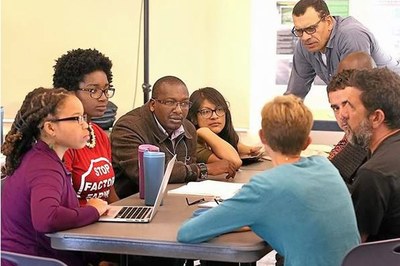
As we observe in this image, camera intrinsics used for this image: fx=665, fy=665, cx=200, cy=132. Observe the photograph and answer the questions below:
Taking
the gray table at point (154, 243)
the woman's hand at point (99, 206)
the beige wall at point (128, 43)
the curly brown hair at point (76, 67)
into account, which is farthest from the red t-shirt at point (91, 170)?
the beige wall at point (128, 43)

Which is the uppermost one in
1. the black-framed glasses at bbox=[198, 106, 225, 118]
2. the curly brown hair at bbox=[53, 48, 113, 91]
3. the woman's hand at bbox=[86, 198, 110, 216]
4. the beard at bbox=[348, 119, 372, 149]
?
the curly brown hair at bbox=[53, 48, 113, 91]

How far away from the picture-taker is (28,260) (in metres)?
1.82

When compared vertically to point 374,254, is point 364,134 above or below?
above

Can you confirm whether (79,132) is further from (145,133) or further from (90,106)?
(145,133)

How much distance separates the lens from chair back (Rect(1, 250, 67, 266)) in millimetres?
1804

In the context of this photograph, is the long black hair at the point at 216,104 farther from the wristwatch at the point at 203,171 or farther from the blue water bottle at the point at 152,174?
the blue water bottle at the point at 152,174

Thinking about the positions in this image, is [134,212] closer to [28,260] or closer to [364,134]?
[28,260]

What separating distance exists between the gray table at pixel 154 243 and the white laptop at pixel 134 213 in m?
0.04

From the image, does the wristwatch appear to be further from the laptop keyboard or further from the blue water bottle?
the laptop keyboard

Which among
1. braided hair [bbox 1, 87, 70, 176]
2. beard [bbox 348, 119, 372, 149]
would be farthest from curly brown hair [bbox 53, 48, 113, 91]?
beard [bbox 348, 119, 372, 149]

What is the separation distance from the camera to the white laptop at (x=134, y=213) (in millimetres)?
2127

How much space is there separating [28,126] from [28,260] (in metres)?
0.53

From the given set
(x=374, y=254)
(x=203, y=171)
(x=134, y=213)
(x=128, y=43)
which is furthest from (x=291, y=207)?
(x=128, y=43)

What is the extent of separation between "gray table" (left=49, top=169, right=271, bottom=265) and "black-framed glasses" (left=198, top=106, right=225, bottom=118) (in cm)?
157
